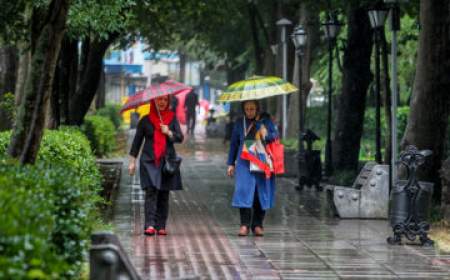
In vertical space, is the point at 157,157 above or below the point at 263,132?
below

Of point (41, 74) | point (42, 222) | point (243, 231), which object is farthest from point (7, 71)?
point (42, 222)

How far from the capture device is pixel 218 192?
21.9 metres

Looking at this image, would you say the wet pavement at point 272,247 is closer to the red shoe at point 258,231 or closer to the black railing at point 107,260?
the red shoe at point 258,231

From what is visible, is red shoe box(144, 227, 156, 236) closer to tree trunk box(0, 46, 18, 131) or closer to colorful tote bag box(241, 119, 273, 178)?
colorful tote bag box(241, 119, 273, 178)

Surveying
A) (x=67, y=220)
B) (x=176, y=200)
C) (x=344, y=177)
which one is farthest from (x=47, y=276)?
(x=344, y=177)

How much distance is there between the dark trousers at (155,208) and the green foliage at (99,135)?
1412 cm

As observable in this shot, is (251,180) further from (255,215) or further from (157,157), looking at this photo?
(157,157)

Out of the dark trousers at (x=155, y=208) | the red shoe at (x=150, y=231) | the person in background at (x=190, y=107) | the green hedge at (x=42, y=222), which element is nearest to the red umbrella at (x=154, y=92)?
the dark trousers at (x=155, y=208)

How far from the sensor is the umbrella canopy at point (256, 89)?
14.5 m

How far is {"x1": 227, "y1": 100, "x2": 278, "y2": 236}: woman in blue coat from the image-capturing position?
14344 millimetres

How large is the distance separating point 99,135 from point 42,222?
26274 mm

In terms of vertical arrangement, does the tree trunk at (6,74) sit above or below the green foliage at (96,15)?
below

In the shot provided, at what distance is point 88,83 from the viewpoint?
2567 centimetres

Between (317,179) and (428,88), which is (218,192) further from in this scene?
(428,88)
